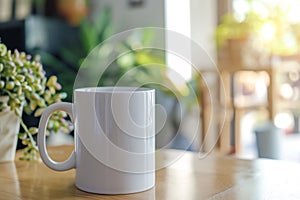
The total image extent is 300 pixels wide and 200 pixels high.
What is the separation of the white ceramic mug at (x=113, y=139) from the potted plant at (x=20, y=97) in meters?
0.17

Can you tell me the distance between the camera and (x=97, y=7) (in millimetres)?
3256

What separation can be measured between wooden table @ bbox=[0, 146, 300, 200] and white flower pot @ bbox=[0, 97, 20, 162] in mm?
19

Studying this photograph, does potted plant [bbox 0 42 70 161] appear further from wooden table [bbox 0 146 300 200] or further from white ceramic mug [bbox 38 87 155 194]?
white ceramic mug [bbox 38 87 155 194]

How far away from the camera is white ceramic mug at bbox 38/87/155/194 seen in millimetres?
543

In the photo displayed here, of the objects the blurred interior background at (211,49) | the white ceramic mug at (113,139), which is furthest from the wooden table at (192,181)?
the blurred interior background at (211,49)

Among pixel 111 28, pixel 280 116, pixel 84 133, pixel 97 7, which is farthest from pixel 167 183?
pixel 97 7

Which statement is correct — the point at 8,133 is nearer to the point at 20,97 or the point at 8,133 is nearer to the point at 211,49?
the point at 20,97

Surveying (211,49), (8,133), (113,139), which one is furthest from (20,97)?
(211,49)

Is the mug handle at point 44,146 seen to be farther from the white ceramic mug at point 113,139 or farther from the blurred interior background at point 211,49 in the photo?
the blurred interior background at point 211,49

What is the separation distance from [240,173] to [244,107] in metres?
1.94

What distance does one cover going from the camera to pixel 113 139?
1.79ft

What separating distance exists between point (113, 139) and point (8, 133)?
0.94 feet

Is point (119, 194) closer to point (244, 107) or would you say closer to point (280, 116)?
point (244, 107)

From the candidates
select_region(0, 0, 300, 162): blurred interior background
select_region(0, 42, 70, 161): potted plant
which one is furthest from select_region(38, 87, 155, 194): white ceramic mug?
select_region(0, 0, 300, 162): blurred interior background
